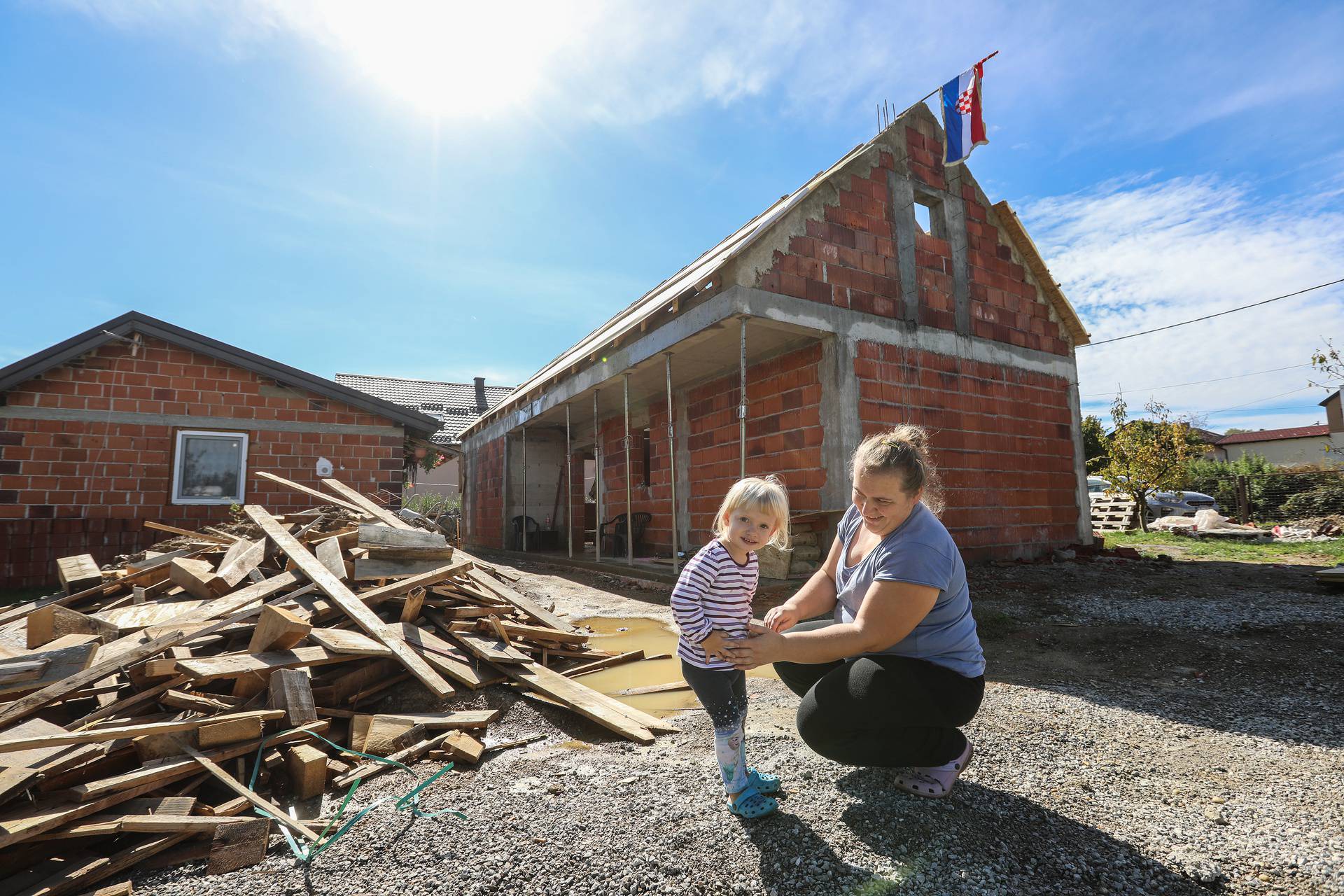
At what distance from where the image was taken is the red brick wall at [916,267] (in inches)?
311

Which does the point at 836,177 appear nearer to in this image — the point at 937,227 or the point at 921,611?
the point at 937,227

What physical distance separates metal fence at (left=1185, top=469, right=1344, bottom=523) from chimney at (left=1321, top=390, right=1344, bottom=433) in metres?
21.9

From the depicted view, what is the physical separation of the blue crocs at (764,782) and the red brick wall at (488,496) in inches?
548

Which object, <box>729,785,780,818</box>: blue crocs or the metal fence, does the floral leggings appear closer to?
<box>729,785,780,818</box>: blue crocs

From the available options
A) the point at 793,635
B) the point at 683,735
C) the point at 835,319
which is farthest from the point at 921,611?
the point at 835,319

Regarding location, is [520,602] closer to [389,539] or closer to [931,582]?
[389,539]

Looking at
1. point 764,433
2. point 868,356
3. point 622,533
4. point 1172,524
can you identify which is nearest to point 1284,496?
point 1172,524

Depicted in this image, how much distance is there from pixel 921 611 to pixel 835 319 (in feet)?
20.3

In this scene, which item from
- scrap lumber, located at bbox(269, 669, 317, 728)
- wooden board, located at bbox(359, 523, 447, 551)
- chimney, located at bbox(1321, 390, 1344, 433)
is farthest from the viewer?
chimney, located at bbox(1321, 390, 1344, 433)

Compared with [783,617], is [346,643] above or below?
below

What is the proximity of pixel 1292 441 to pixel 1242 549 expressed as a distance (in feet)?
109

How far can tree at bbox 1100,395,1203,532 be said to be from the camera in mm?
16469

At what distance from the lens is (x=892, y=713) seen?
2.07 meters

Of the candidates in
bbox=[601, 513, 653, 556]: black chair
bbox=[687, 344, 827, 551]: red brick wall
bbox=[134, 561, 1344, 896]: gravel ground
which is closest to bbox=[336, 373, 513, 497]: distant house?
bbox=[601, 513, 653, 556]: black chair
